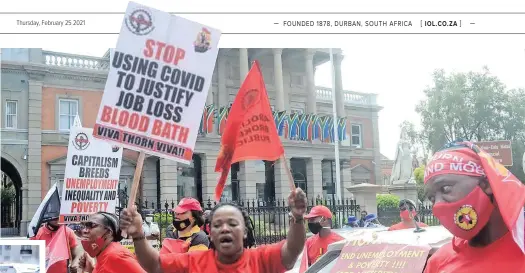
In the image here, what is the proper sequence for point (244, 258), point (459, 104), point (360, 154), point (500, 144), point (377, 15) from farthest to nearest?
point (360, 154)
point (459, 104)
point (500, 144)
point (377, 15)
point (244, 258)

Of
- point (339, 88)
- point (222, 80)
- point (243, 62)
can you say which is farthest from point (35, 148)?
point (339, 88)

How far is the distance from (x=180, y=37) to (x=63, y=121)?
10.1 meters

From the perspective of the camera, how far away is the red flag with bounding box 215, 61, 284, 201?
2.10 metres

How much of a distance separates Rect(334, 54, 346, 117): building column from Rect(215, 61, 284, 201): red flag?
1364cm

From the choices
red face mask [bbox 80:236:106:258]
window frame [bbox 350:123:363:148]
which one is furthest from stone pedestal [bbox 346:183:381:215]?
red face mask [bbox 80:236:106:258]

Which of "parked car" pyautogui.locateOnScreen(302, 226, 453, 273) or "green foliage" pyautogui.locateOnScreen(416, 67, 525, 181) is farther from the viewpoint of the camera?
"green foliage" pyautogui.locateOnScreen(416, 67, 525, 181)

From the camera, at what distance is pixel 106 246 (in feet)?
8.25

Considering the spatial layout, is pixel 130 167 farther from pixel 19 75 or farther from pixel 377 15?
pixel 377 15

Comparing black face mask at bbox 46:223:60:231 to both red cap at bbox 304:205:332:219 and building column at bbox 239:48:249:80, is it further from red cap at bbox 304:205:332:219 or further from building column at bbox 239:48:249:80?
building column at bbox 239:48:249:80

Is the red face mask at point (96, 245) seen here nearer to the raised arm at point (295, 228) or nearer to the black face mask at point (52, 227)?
the raised arm at point (295, 228)

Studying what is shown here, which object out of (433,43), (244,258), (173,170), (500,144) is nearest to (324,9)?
(433,43)

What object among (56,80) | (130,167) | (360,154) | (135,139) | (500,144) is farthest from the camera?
(360,154)

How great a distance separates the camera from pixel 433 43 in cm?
358

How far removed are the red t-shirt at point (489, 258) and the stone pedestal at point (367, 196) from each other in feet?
26.5
